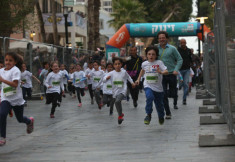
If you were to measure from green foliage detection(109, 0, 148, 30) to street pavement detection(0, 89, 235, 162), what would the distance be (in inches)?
1967

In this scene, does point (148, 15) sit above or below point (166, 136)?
above

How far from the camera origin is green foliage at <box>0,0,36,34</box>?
2855cm

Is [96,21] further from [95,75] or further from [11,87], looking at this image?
[11,87]

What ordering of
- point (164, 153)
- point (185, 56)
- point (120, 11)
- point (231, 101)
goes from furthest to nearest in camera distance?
1. point (120, 11)
2. point (185, 56)
3. point (231, 101)
4. point (164, 153)

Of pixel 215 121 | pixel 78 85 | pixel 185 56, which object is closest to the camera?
pixel 215 121

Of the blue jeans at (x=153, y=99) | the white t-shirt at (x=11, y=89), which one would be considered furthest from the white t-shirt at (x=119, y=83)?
the white t-shirt at (x=11, y=89)

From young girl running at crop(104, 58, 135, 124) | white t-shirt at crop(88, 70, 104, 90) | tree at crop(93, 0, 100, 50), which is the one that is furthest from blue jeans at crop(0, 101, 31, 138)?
tree at crop(93, 0, 100, 50)

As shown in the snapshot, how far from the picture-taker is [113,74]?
1230cm

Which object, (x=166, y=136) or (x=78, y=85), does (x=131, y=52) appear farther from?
(x=166, y=136)

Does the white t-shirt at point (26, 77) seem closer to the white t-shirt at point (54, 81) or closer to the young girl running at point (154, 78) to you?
the white t-shirt at point (54, 81)

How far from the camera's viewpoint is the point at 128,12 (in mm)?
63250

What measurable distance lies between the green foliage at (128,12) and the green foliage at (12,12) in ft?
108

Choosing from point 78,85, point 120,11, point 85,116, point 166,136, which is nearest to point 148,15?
point 120,11

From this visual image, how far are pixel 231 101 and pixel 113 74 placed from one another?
5.16m
